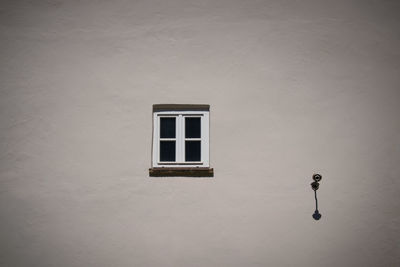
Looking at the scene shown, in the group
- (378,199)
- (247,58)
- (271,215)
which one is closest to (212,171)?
(271,215)

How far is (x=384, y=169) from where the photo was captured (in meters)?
4.35

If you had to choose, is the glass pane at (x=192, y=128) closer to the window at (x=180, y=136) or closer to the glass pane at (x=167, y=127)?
the window at (x=180, y=136)

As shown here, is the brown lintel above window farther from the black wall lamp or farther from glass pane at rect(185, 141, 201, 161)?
the black wall lamp

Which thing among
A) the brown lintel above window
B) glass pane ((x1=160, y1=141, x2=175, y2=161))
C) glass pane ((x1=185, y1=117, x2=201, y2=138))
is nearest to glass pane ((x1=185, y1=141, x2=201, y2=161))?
glass pane ((x1=185, y1=117, x2=201, y2=138))

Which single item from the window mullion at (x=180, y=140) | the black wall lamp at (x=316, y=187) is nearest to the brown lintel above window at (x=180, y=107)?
the window mullion at (x=180, y=140)

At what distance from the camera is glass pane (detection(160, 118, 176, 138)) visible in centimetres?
460

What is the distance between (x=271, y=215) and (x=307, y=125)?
149cm

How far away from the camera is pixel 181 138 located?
14.9 feet

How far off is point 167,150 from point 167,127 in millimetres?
375

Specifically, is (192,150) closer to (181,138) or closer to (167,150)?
(181,138)

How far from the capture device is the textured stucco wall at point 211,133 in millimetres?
4262

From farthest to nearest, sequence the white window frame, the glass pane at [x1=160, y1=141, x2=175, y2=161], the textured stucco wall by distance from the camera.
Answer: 1. the glass pane at [x1=160, y1=141, x2=175, y2=161]
2. the white window frame
3. the textured stucco wall

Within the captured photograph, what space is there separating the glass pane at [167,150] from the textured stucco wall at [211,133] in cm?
32

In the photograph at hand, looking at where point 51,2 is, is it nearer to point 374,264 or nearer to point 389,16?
point 389,16
